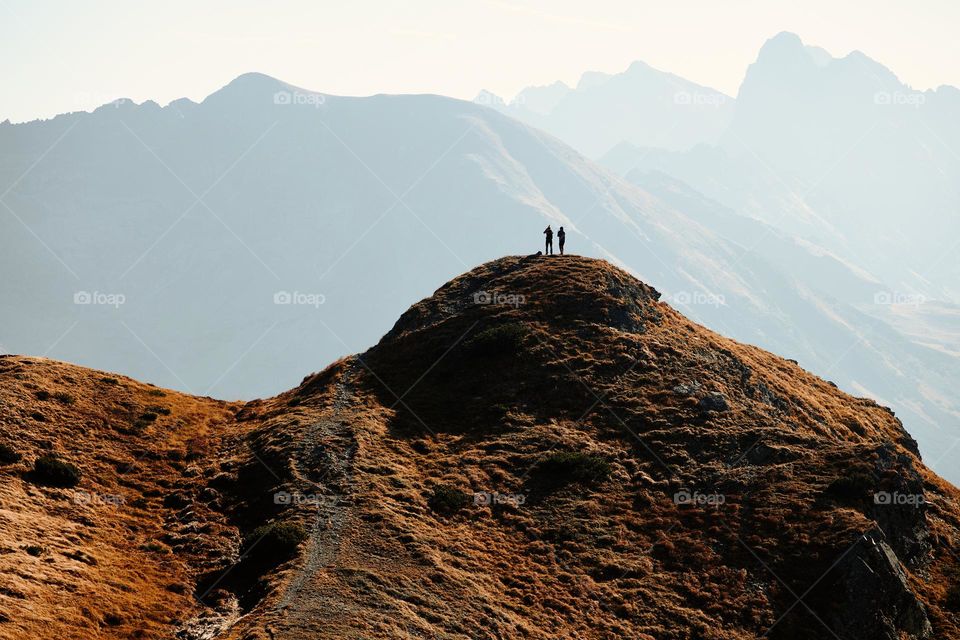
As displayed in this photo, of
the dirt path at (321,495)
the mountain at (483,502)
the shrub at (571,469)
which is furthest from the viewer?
the shrub at (571,469)

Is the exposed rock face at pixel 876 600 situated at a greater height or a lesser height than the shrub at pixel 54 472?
lesser

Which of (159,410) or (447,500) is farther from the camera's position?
(159,410)

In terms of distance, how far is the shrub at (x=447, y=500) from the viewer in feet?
149

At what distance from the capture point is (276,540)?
3925cm

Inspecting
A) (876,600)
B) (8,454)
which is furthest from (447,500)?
(8,454)

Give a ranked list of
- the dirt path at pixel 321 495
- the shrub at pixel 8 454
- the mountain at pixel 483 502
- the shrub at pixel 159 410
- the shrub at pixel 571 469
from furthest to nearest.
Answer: the shrub at pixel 159 410, the shrub at pixel 571 469, the shrub at pixel 8 454, the mountain at pixel 483 502, the dirt path at pixel 321 495

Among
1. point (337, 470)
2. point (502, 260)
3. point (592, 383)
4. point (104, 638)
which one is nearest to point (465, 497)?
point (337, 470)

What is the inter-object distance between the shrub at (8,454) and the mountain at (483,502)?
0.49ft

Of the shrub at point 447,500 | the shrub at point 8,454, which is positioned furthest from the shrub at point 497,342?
the shrub at point 8,454

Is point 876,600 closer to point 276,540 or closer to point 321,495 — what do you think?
point 321,495

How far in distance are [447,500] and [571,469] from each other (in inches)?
331

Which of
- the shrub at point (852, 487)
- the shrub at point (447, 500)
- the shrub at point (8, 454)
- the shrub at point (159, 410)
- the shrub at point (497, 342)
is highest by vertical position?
the shrub at point (497, 342)

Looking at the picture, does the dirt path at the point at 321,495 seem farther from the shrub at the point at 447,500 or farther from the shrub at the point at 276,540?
the shrub at the point at 447,500

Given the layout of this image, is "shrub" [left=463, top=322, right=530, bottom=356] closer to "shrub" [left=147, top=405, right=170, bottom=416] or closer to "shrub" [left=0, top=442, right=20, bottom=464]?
"shrub" [left=147, top=405, right=170, bottom=416]
